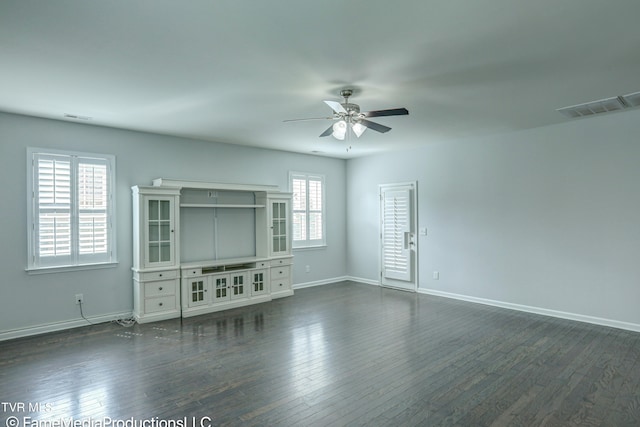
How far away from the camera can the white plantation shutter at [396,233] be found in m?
6.93

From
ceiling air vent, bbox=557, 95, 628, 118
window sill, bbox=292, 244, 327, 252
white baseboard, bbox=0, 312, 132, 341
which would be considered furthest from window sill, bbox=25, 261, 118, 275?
ceiling air vent, bbox=557, 95, 628, 118

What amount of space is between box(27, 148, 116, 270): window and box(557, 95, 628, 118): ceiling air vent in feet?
19.5

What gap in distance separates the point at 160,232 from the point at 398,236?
4162 mm

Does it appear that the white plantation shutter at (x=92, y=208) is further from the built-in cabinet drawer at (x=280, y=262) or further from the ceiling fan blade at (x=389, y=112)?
the ceiling fan blade at (x=389, y=112)

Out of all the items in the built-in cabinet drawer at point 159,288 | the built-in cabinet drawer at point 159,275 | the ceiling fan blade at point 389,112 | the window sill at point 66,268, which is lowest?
the built-in cabinet drawer at point 159,288

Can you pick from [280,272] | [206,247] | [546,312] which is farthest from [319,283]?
[546,312]

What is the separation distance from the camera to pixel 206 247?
238 inches

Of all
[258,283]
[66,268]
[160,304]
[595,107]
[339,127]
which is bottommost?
[160,304]

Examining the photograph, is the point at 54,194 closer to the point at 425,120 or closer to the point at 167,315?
the point at 167,315

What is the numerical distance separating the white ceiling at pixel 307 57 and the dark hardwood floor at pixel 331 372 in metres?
2.68

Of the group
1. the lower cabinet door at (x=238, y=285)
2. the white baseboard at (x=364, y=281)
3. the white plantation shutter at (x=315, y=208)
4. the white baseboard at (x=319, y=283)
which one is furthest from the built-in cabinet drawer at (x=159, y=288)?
the white baseboard at (x=364, y=281)

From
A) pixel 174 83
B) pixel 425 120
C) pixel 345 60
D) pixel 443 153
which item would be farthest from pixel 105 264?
pixel 443 153

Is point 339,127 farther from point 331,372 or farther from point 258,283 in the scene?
point 258,283

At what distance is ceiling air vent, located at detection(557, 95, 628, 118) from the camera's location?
161 inches
